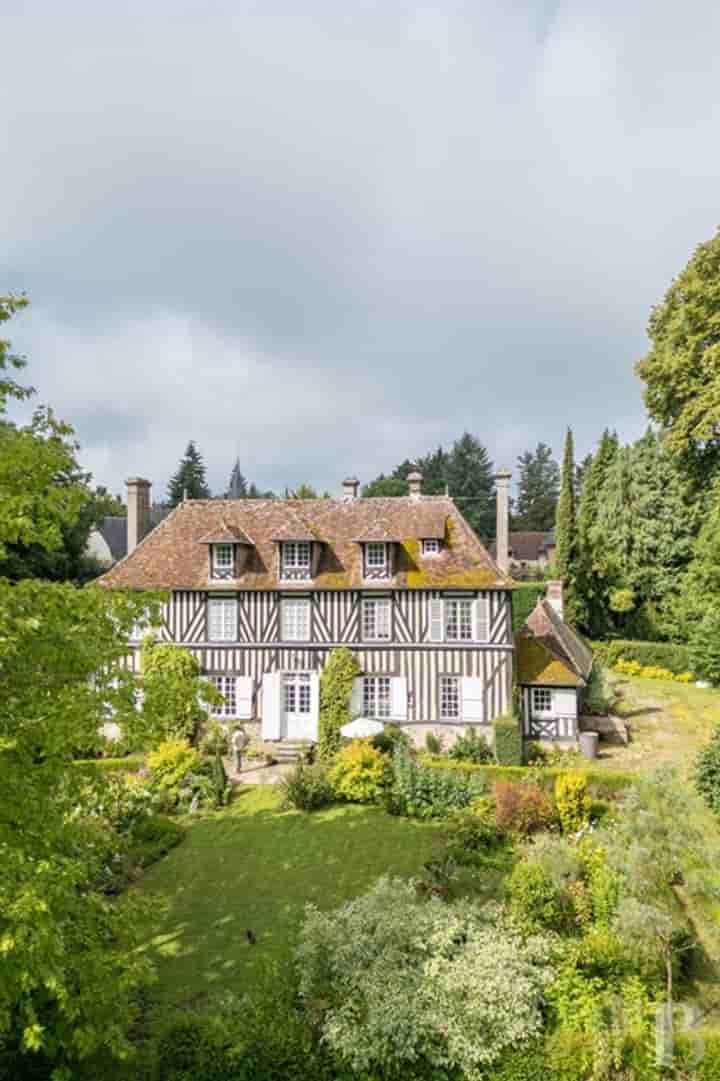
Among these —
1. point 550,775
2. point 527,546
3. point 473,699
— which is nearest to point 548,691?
point 473,699

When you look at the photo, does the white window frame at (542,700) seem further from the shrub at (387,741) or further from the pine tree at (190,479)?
the pine tree at (190,479)

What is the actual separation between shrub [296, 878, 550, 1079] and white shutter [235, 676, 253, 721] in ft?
37.0

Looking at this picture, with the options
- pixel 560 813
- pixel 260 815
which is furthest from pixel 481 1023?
pixel 260 815

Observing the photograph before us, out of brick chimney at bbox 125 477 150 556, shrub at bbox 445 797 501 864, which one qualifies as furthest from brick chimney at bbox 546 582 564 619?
brick chimney at bbox 125 477 150 556

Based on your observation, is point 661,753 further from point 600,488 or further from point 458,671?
point 600,488

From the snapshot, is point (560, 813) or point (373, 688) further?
point (373, 688)

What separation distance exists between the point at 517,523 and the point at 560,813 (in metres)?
71.1

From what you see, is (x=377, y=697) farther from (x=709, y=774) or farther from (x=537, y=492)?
(x=537, y=492)

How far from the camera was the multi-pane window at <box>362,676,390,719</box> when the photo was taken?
19938 millimetres

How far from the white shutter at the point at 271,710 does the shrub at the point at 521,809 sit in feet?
25.1

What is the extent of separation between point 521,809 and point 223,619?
1059 cm

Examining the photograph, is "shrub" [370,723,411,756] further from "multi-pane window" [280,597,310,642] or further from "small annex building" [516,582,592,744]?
"small annex building" [516,582,592,744]

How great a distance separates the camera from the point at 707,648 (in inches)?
1195

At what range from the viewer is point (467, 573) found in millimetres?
20016
